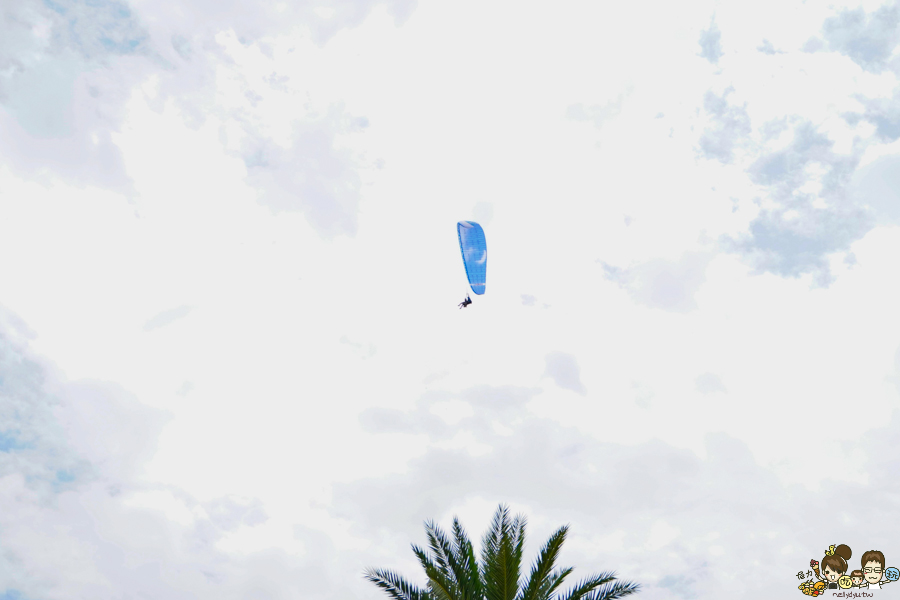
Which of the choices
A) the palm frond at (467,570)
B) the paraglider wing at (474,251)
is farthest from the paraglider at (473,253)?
the palm frond at (467,570)

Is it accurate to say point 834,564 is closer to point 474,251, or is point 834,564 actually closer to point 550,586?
point 550,586

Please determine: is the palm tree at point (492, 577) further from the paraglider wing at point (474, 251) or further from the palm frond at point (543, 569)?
the paraglider wing at point (474, 251)

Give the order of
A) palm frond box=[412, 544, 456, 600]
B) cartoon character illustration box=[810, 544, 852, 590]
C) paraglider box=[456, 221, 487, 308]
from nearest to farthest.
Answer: palm frond box=[412, 544, 456, 600] → cartoon character illustration box=[810, 544, 852, 590] → paraglider box=[456, 221, 487, 308]

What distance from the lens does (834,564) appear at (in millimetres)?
24250

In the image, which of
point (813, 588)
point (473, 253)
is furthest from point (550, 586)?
point (473, 253)

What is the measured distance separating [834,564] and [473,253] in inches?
1014

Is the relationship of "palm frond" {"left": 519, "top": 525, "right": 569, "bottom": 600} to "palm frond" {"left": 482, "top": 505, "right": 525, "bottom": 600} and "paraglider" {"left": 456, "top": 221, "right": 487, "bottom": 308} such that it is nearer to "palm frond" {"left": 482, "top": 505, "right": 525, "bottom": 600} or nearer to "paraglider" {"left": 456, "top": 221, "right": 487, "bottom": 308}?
"palm frond" {"left": 482, "top": 505, "right": 525, "bottom": 600}

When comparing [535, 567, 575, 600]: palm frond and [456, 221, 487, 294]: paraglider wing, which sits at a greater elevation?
[456, 221, 487, 294]: paraglider wing

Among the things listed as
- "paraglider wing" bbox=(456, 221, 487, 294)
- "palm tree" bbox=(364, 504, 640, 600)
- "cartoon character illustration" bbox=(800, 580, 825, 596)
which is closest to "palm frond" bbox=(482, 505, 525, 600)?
"palm tree" bbox=(364, 504, 640, 600)

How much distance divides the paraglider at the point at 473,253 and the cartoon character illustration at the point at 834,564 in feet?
76.9

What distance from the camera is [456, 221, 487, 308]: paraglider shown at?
42000 millimetres

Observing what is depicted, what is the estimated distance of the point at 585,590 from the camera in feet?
60.7

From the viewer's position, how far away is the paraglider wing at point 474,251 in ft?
138

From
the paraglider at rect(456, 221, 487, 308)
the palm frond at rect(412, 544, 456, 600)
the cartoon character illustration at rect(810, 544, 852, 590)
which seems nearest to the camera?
the palm frond at rect(412, 544, 456, 600)
